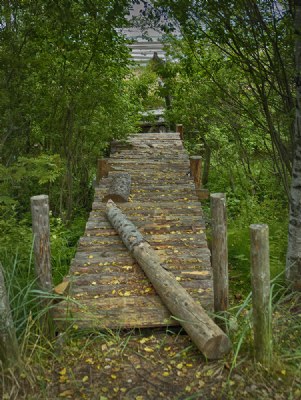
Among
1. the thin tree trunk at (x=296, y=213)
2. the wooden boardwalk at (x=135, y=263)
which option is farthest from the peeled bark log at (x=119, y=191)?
the thin tree trunk at (x=296, y=213)

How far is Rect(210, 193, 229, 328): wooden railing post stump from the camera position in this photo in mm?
3316

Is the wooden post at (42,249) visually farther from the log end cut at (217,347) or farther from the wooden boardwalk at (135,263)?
the log end cut at (217,347)

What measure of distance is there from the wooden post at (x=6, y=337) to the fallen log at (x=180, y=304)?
1194 millimetres

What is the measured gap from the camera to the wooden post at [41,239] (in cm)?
312

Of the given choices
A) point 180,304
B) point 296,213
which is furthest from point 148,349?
point 296,213

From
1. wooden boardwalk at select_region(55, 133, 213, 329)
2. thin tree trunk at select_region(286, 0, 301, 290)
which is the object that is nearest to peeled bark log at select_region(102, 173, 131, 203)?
wooden boardwalk at select_region(55, 133, 213, 329)

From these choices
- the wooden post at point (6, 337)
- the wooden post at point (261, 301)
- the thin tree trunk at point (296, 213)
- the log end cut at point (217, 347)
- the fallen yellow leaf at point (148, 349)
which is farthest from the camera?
the thin tree trunk at point (296, 213)

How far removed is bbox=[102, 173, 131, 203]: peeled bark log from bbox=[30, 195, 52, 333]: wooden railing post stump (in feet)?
10.8

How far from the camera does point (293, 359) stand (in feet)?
9.81

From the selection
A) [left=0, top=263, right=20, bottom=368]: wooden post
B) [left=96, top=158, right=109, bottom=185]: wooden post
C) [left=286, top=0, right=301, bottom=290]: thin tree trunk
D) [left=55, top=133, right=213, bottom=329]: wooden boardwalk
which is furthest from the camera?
[left=96, top=158, right=109, bottom=185]: wooden post

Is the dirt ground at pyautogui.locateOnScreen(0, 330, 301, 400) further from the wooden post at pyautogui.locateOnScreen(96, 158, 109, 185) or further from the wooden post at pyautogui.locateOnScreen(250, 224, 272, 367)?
the wooden post at pyautogui.locateOnScreen(96, 158, 109, 185)

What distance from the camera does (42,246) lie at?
→ 10.4 ft

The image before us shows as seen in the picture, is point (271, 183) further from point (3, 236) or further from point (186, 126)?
point (3, 236)

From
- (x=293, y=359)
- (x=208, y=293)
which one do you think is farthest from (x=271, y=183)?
(x=293, y=359)
